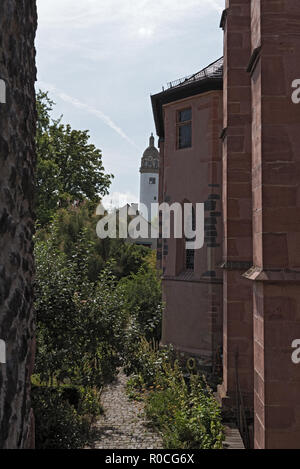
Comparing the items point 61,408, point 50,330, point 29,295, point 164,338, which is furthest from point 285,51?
point 164,338

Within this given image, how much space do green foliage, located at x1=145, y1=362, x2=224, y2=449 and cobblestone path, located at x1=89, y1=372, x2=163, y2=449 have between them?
29cm

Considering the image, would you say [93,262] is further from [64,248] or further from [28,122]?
[28,122]

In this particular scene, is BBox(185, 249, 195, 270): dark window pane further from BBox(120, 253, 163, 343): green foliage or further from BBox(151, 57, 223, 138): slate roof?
BBox(151, 57, 223, 138): slate roof

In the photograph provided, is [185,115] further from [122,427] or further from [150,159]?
[150,159]

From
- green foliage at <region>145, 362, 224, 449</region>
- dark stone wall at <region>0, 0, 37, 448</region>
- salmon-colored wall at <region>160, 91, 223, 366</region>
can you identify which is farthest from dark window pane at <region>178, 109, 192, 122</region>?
dark stone wall at <region>0, 0, 37, 448</region>

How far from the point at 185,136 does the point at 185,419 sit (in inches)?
366

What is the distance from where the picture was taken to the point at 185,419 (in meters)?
7.07

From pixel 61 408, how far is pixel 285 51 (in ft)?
23.6

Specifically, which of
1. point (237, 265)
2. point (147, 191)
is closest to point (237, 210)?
point (237, 265)

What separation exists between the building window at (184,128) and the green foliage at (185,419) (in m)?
7.94

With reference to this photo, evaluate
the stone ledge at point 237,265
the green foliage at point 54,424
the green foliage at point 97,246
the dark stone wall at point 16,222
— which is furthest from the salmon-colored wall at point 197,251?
the green foliage at point 97,246

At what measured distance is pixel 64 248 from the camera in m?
23.8


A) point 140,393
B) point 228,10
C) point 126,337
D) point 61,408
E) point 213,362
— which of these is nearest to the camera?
point 61,408

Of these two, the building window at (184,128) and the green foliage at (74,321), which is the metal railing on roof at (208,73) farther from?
the green foliage at (74,321)
